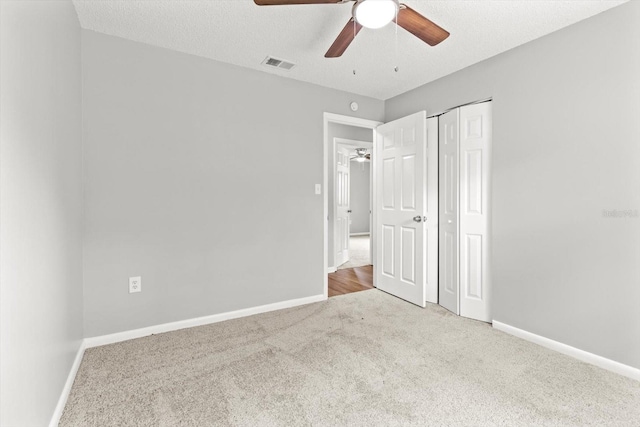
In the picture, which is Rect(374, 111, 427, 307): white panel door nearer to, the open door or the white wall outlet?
the open door

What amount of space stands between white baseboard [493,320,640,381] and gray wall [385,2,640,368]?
4 cm

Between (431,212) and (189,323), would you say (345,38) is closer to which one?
(431,212)

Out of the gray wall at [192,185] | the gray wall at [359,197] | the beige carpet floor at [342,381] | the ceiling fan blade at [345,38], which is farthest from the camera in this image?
the gray wall at [359,197]

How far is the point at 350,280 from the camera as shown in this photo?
445 centimetres

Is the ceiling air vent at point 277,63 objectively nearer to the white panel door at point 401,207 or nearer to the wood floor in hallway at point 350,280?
the white panel door at point 401,207

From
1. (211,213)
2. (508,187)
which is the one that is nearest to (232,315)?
(211,213)

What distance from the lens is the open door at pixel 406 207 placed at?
10.7 ft

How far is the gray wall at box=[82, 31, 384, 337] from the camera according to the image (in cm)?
244

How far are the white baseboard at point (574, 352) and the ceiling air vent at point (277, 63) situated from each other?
3.05 metres

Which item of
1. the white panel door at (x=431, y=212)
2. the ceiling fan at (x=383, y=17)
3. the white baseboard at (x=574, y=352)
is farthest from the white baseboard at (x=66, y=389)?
the white baseboard at (x=574, y=352)

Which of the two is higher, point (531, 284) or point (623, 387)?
point (531, 284)

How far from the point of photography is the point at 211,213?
2.88 meters

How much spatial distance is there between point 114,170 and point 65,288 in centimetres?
101

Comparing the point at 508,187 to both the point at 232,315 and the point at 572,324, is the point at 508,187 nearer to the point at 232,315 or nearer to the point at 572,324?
the point at 572,324
